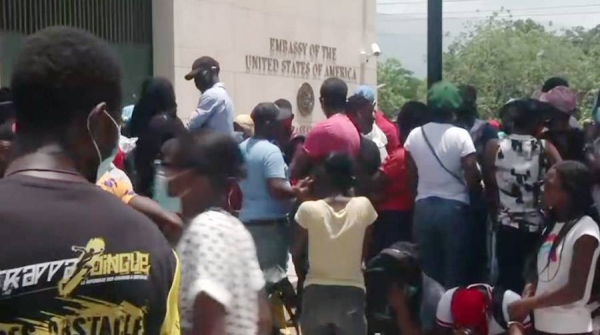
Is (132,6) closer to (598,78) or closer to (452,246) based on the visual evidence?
(452,246)

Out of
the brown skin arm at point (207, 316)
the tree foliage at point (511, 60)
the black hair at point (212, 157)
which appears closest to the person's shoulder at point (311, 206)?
the black hair at point (212, 157)

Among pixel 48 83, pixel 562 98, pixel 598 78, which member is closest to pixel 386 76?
pixel 598 78

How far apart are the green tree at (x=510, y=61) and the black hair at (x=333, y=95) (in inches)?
1988

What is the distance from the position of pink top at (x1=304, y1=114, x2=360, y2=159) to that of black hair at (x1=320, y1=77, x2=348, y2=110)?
26 centimetres

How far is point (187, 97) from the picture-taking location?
14.5 metres

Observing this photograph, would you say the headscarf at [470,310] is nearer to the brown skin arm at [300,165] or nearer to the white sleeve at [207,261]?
the white sleeve at [207,261]

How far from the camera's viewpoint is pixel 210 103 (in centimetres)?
842

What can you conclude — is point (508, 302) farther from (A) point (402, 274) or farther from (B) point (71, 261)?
(B) point (71, 261)

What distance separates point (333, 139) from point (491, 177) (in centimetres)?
108

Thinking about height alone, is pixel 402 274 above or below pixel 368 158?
below

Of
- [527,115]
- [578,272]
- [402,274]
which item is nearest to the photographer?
[402,274]

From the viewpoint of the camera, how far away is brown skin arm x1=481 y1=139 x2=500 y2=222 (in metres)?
7.13

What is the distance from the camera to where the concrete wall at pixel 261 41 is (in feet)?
47.6

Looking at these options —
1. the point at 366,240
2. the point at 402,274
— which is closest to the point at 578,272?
the point at 402,274
